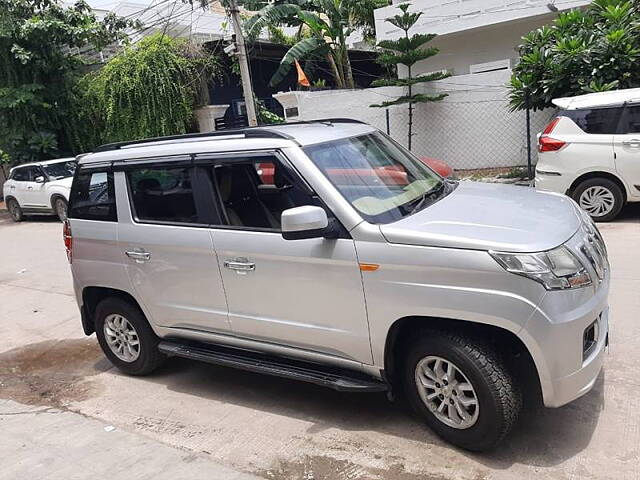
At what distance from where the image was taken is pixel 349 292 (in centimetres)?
347

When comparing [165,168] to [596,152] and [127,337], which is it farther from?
[596,152]

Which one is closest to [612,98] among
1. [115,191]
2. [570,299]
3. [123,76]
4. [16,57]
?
[570,299]

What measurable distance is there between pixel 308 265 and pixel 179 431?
151 centimetres

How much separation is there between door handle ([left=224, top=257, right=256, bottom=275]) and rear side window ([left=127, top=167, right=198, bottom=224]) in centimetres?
47

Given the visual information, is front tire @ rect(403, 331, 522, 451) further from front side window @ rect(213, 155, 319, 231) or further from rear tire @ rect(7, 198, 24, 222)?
rear tire @ rect(7, 198, 24, 222)

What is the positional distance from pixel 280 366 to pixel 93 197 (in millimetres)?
2202

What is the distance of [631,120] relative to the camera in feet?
25.5

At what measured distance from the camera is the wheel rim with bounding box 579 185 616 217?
804 centimetres

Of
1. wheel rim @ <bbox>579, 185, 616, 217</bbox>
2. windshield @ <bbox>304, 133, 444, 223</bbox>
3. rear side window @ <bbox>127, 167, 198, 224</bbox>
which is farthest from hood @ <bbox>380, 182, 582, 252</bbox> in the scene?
wheel rim @ <bbox>579, 185, 616, 217</bbox>

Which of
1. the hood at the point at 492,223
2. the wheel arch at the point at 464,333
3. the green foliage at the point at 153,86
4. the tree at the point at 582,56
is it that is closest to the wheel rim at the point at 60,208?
the green foliage at the point at 153,86

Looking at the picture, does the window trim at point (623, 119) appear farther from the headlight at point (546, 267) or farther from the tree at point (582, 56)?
the headlight at point (546, 267)

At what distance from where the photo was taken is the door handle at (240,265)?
12.7 ft

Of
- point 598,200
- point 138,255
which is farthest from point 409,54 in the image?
point 138,255

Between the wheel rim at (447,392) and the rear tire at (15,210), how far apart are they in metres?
15.3
